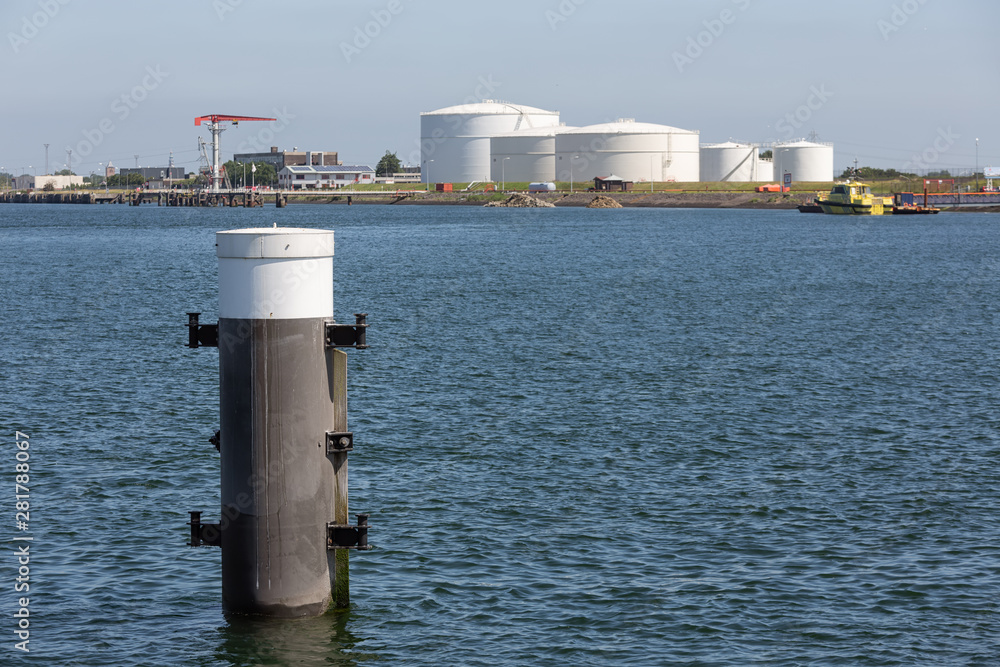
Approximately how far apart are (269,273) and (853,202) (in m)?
170

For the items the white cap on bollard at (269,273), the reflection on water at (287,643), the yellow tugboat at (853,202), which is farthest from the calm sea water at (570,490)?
the yellow tugboat at (853,202)

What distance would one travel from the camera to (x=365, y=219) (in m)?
179

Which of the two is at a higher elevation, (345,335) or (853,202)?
(853,202)

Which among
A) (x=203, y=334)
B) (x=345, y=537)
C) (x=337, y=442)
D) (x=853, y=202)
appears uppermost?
(x=853, y=202)

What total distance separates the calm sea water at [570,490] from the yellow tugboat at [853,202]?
417ft

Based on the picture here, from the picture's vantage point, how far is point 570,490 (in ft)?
63.0

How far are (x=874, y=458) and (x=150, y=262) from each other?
7205 centimetres

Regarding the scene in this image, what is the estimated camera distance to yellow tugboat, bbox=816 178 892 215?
17088 cm

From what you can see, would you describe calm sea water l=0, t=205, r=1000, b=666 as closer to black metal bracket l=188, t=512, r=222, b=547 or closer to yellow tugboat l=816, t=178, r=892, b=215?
black metal bracket l=188, t=512, r=222, b=547
